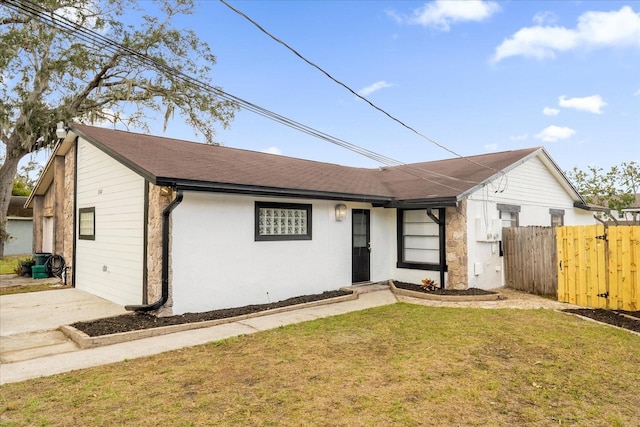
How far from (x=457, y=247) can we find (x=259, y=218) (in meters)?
5.14

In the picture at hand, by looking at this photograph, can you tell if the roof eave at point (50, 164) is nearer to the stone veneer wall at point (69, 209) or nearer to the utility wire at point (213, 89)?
the stone veneer wall at point (69, 209)

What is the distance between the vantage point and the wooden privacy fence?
25.4 feet

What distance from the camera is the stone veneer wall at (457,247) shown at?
9.66 metres

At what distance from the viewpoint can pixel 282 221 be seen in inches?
346

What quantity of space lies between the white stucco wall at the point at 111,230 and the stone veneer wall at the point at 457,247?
24.0ft

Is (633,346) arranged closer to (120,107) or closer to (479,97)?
(479,97)

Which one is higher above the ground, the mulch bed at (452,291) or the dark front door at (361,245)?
the dark front door at (361,245)

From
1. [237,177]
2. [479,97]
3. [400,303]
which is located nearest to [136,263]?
[237,177]

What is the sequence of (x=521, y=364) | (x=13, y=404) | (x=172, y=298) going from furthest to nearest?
(x=172, y=298), (x=521, y=364), (x=13, y=404)

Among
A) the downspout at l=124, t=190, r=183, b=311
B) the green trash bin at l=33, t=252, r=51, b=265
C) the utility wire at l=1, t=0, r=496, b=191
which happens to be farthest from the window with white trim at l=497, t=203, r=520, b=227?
the green trash bin at l=33, t=252, r=51, b=265

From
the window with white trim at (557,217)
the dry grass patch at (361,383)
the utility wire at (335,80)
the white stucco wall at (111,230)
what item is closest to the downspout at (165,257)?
the white stucco wall at (111,230)

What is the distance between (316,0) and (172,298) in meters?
9.03

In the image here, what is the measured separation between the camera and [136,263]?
7633mm

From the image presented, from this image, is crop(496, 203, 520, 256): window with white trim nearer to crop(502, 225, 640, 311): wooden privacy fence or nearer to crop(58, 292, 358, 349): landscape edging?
crop(502, 225, 640, 311): wooden privacy fence
